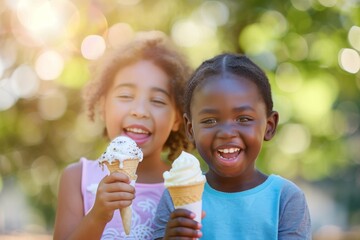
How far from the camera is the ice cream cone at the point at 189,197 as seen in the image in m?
2.69

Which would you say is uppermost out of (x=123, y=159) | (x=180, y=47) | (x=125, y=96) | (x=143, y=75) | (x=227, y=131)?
(x=180, y=47)

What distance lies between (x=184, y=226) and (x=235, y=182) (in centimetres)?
52

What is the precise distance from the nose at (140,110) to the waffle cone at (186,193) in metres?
0.87

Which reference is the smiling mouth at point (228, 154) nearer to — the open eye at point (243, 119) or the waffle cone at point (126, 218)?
the open eye at point (243, 119)

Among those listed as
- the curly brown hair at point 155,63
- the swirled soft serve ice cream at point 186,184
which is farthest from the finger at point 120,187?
the curly brown hair at point 155,63

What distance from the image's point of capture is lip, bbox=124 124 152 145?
11.6 ft

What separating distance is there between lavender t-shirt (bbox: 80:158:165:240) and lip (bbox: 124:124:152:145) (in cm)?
26

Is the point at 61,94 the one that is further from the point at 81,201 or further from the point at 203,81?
the point at 203,81

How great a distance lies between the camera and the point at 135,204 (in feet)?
11.7

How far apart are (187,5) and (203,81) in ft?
10.4

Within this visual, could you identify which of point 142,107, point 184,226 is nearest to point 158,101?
point 142,107

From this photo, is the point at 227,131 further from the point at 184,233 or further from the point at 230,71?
the point at 184,233

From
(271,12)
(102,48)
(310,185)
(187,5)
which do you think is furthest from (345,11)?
(310,185)

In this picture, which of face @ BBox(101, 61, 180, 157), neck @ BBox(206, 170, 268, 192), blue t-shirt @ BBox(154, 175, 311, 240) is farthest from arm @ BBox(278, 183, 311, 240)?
face @ BBox(101, 61, 180, 157)
